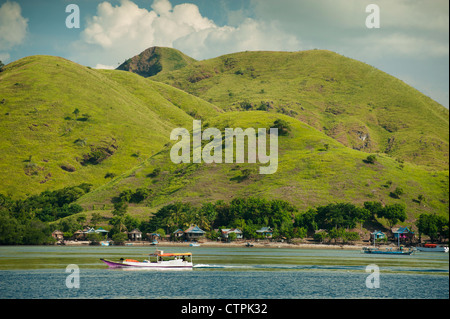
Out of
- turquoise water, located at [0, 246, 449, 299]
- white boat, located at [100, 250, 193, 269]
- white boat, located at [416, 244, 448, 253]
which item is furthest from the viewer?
white boat, located at [416, 244, 448, 253]

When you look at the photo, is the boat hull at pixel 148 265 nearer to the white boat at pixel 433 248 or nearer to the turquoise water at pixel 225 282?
the turquoise water at pixel 225 282

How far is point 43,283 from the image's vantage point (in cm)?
8138

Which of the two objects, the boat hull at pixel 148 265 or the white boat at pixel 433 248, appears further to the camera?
the white boat at pixel 433 248

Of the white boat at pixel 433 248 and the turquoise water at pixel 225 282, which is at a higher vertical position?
the turquoise water at pixel 225 282

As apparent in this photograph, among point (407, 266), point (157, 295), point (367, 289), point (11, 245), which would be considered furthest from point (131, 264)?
point (11, 245)

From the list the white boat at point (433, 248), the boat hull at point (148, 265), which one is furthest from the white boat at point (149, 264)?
the white boat at point (433, 248)

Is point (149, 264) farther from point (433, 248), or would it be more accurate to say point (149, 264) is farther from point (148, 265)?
point (433, 248)

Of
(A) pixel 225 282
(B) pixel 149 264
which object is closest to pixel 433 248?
(B) pixel 149 264

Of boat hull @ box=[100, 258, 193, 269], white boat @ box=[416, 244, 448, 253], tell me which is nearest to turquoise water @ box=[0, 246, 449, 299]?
boat hull @ box=[100, 258, 193, 269]

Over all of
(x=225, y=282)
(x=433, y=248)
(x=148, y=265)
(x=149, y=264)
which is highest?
(x=149, y=264)

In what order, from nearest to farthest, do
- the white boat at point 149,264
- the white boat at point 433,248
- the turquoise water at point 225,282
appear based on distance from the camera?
1. the turquoise water at point 225,282
2. the white boat at point 149,264
3. the white boat at point 433,248

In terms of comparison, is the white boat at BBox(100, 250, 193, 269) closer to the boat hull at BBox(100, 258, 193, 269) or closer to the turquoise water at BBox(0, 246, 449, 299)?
the boat hull at BBox(100, 258, 193, 269)
